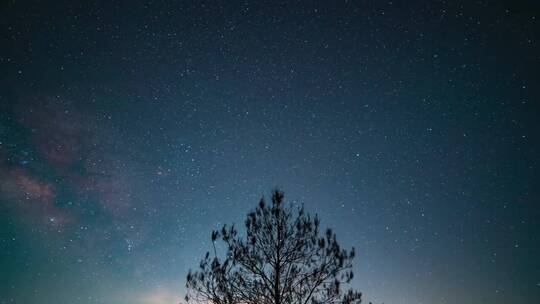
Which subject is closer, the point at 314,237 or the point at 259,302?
the point at 259,302

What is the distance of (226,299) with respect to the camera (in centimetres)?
786

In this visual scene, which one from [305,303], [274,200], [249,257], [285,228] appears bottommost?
[305,303]

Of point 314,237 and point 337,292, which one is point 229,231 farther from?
point 337,292

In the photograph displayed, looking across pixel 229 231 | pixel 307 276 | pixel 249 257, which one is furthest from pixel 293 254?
pixel 229 231

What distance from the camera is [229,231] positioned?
8.57m

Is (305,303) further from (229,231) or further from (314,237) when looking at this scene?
(229,231)

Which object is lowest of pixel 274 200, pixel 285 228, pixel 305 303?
pixel 305 303

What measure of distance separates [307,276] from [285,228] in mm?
1340

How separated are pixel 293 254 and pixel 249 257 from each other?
3.84 ft

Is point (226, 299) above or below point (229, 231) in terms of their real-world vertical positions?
below

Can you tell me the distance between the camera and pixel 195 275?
8273mm

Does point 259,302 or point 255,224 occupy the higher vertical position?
point 255,224

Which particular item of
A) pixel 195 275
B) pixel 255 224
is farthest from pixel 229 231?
pixel 195 275

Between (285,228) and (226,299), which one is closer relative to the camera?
(226,299)
